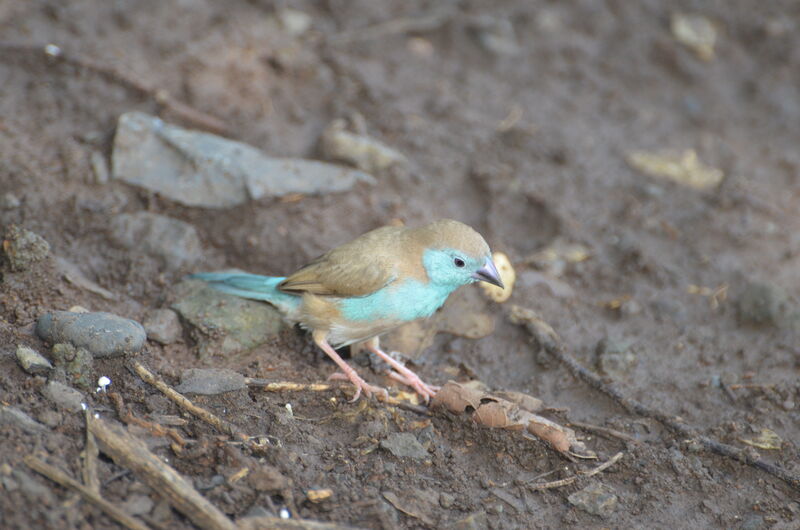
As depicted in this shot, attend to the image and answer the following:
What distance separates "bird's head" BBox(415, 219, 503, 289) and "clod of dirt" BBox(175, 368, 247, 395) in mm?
1240

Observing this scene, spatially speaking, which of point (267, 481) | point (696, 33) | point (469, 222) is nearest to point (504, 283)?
point (469, 222)

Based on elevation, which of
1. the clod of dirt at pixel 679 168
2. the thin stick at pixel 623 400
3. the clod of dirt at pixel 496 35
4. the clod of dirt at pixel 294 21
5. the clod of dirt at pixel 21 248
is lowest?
the thin stick at pixel 623 400

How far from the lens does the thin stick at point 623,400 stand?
3816mm

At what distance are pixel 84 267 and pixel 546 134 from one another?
3743 millimetres

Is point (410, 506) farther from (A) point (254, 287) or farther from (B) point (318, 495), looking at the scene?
(A) point (254, 287)

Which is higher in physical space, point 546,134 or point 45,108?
point 45,108

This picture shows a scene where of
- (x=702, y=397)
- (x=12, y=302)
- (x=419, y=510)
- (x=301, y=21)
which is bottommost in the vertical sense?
(x=702, y=397)

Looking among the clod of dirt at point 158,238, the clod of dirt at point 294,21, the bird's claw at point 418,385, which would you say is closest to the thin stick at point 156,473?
the bird's claw at point 418,385

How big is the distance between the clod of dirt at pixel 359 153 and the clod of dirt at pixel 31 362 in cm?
280

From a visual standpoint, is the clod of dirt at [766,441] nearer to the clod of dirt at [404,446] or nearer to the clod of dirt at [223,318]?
the clod of dirt at [404,446]

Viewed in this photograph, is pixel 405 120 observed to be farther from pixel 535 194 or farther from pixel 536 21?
pixel 536 21

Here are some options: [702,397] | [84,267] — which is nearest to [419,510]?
[702,397]

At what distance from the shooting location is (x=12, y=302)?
13.3ft

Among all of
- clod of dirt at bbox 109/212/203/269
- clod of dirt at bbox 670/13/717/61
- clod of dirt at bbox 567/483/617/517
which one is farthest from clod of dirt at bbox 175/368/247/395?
clod of dirt at bbox 670/13/717/61
